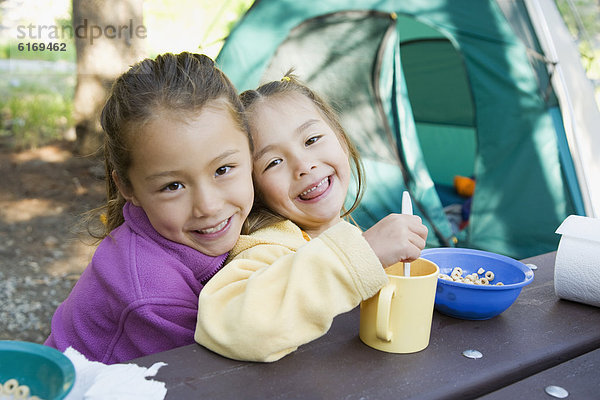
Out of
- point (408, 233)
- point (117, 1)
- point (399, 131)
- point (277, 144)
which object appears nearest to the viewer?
point (408, 233)

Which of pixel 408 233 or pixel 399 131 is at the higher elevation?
pixel 408 233

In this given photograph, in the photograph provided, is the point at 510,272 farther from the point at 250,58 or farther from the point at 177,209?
the point at 250,58

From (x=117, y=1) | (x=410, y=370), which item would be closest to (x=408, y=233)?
(x=410, y=370)

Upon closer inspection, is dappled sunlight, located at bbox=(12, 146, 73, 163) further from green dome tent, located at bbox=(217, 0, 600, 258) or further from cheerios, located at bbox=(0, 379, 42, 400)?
cheerios, located at bbox=(0, 379, 42, 400)

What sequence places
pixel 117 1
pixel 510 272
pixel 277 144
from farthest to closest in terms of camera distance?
pixel 117 1 → pixel 277 144 → pixel 510 272

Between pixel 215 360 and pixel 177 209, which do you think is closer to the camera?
pixel 215 360

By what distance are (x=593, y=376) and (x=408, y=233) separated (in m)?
0.33

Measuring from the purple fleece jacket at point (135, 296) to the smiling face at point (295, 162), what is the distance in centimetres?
21

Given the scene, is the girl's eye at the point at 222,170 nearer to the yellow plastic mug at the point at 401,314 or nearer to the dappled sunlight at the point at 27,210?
the yellow plastic mug at the point at 401,314

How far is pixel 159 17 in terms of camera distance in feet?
27.3

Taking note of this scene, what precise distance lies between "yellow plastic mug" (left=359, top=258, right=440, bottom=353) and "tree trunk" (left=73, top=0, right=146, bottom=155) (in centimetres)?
336

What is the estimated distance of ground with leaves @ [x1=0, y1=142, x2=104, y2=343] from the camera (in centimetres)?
266

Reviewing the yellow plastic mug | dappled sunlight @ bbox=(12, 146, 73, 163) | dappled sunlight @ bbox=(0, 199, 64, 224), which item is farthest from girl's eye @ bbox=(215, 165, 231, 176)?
dappled sunlight @ bbox=(12, 146, 73, 163)

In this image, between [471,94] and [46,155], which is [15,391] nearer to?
[471,94]
